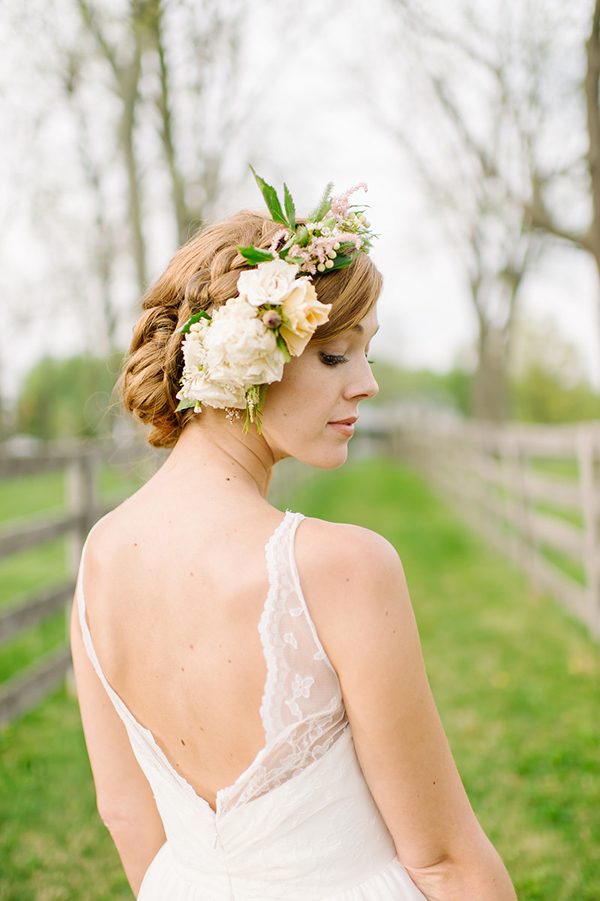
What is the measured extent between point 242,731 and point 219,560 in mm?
303

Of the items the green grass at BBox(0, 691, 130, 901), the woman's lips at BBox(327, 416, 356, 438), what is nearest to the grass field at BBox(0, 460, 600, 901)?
the green grass at BBox(0, 691, 130, 901)

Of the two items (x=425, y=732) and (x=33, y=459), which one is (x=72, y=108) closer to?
(x=33, y=459)

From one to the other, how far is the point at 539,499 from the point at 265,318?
952 centimetres

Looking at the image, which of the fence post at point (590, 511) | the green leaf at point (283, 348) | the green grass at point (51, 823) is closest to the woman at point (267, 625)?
the green leaf at point (283, 348)

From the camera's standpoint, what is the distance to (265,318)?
128cm

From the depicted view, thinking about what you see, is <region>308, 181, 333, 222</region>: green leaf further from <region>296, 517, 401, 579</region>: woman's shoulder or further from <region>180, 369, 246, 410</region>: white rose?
<region>296, 517, 401, 579</region>: woman's shoulder

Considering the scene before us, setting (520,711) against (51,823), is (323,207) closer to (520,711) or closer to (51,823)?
(51,823)

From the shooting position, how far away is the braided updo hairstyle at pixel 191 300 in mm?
1400

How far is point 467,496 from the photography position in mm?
12969

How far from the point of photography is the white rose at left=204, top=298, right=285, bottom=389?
129 cm

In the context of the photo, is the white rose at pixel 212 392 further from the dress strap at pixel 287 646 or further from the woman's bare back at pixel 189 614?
the dress strap at pixel 287 646

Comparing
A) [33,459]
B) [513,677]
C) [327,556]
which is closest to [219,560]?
[327,556]

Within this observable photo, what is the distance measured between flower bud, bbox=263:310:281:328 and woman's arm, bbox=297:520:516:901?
35cm

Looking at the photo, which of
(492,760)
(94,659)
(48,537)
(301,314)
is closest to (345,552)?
(301,314)
